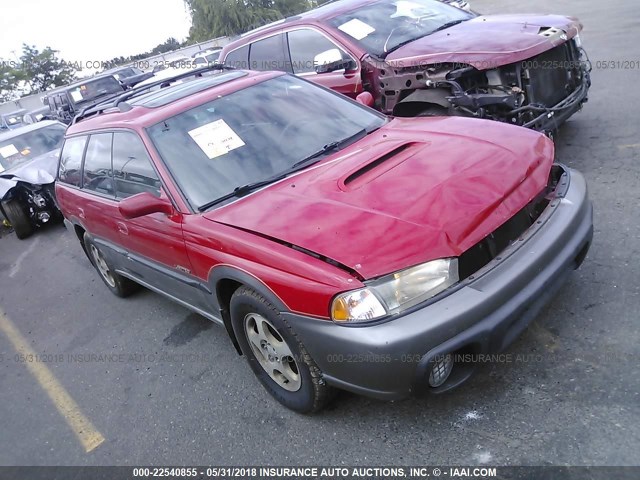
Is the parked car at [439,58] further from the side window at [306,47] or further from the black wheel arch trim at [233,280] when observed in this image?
the black wheel arch trim at [233,280]

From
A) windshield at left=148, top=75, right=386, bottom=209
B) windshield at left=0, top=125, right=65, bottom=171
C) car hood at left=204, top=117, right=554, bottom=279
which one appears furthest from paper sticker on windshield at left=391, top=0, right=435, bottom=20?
windshield at left=0, top=125, right=65, bottom=171

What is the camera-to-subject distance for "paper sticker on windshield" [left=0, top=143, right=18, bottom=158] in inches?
354

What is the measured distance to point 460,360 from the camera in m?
2.47

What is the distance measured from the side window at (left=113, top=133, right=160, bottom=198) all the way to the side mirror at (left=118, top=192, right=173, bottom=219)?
0.47ft

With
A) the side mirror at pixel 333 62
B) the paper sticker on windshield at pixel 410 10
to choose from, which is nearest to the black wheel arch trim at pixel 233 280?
the side mirror at pixel 333 62

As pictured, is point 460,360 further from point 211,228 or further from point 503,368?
point 211,228

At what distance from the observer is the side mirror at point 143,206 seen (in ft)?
9.98

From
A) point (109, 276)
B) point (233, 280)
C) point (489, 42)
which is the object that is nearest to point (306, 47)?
point (489, 42)

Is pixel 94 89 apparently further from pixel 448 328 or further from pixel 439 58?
pixel 448 328

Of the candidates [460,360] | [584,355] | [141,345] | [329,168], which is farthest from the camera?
[141,345]

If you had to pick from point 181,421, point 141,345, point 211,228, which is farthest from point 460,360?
point 141,345

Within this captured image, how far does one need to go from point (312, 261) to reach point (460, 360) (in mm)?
836

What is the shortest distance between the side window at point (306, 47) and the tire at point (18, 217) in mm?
5087

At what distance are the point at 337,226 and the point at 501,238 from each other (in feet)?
2.70
